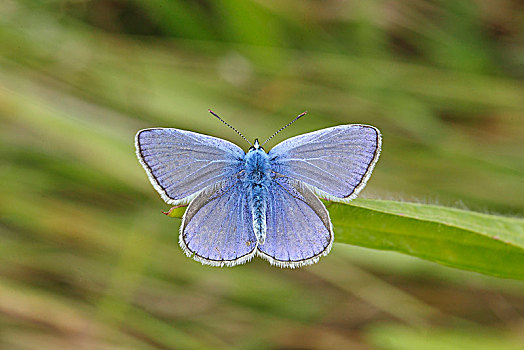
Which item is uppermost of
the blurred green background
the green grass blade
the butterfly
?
the blurred green background

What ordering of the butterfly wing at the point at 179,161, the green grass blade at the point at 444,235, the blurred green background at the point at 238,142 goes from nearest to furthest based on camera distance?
the green grass blade at the point at 444,235 → the butterfly wing at the point at 179,161 → the blurred green background at the point at 238,142

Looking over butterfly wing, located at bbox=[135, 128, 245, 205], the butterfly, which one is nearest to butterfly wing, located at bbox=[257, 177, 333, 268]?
the butterfly

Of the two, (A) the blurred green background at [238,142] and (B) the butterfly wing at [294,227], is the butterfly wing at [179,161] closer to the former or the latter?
(B) the butterfly wing at [294,227]

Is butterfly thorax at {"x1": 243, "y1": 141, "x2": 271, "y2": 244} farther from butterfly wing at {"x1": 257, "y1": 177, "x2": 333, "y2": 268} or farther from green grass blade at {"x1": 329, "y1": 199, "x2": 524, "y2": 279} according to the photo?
Answer: green grass blade at {"x1": 329, "y1": 199, "x2": 524, "y2": 279}

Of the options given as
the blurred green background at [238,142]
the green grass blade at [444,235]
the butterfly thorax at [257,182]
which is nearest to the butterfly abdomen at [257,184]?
the butterfly thorax at [257,182]

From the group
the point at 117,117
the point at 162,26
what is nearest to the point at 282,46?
the point at 162,26

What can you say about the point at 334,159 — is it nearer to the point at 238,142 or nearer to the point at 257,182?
the point at 257,182

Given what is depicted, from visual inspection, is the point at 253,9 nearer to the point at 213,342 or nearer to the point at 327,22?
the point at 327,22
